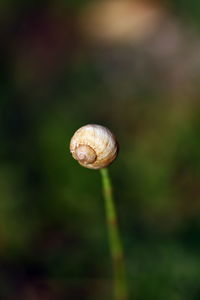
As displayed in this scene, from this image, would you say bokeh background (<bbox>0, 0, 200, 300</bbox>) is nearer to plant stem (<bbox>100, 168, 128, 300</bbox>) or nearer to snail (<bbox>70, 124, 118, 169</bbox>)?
plant stem (<bbox>100, 168, 128, 300</bbox>)

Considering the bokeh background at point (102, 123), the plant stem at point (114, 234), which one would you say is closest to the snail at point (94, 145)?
the plant stem at point (114, 234)

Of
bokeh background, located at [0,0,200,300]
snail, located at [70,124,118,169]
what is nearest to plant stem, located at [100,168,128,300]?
snail, located at [70,124,118,169]

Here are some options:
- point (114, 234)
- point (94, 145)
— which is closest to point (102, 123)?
point (114, 234)

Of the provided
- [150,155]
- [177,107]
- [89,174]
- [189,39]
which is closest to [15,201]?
[89,174]

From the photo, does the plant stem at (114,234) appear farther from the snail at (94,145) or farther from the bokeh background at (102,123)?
the bokeh background at (102,123)

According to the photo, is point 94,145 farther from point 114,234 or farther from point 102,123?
point 102,123
